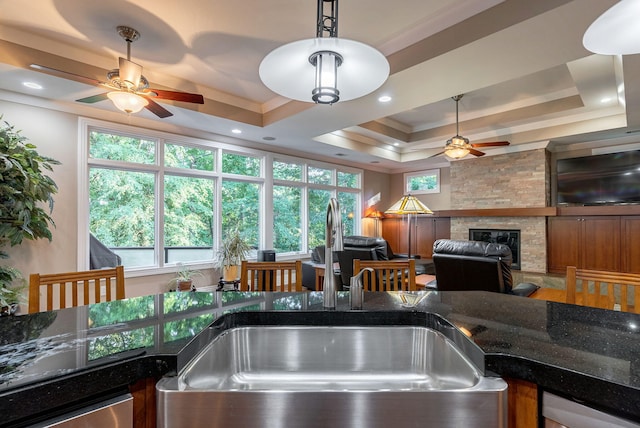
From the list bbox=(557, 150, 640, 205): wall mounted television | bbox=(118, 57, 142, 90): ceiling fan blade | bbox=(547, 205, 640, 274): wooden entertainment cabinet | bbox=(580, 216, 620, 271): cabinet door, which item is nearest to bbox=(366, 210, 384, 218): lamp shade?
bbox=(547, 205, 640, 274): wooden entertainment cabinet

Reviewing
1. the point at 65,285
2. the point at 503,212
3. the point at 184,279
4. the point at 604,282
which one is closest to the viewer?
the point at 604,282

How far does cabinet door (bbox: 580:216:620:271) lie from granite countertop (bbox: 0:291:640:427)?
17.0ft

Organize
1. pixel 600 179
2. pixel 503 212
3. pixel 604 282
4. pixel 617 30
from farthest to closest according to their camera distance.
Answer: pixel 503 212, pixel 600 179, pixel 604 282, pixel 617 30

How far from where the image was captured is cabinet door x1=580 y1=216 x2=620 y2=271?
16.2ft

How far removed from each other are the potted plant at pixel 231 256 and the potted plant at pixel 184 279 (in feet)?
1.34

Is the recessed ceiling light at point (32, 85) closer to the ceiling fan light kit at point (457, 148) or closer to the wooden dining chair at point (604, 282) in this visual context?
the wooden dining chair at point (604, 282)

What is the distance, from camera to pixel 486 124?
5.36 metres

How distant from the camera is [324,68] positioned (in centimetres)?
117

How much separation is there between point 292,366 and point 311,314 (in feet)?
0.62

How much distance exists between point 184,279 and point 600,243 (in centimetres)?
648

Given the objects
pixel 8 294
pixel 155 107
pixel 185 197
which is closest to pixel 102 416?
pixel 155 107

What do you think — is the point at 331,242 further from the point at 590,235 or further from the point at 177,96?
the point at 590,235

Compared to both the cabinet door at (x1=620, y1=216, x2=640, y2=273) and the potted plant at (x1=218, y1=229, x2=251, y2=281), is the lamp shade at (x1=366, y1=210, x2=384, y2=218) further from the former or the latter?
the cabinet door at (x1=620, y1=216, x2=640, y2=273)

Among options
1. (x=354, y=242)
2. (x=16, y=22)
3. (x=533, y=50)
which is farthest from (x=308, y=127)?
(x=16, y=22)
